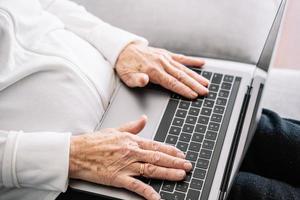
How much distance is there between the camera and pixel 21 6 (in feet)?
4.07

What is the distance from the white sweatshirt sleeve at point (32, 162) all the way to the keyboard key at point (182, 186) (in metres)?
0.22

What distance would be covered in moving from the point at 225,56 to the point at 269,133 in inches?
10.8

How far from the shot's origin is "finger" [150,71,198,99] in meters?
1.27

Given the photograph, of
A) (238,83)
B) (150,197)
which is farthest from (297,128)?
(150,197)

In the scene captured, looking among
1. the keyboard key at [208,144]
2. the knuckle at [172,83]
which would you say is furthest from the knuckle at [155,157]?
the knuckle at [172,83]

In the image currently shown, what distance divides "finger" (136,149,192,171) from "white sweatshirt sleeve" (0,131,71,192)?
0.15 m

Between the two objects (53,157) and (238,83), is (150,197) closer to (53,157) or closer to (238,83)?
(53,157)

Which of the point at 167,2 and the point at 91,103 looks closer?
the point at 91,103

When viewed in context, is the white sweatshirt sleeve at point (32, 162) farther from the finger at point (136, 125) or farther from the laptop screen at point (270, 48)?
the laptop screen at point (270, 48)

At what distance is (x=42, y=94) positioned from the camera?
1178 millimetres

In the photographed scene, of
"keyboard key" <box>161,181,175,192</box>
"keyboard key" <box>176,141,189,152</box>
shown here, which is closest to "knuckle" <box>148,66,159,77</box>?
"keyboard key" <box>176,141,189,152</box>

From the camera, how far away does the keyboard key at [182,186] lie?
3.58 feet

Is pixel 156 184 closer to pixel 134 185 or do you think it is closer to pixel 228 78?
pixel 134 185

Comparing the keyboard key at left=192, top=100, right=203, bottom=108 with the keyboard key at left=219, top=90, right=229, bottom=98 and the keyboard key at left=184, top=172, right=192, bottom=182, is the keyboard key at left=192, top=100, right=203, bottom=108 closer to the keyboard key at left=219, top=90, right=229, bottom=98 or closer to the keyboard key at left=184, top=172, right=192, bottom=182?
the keyboard key at left=219, top=90, right=229, bottom=98
